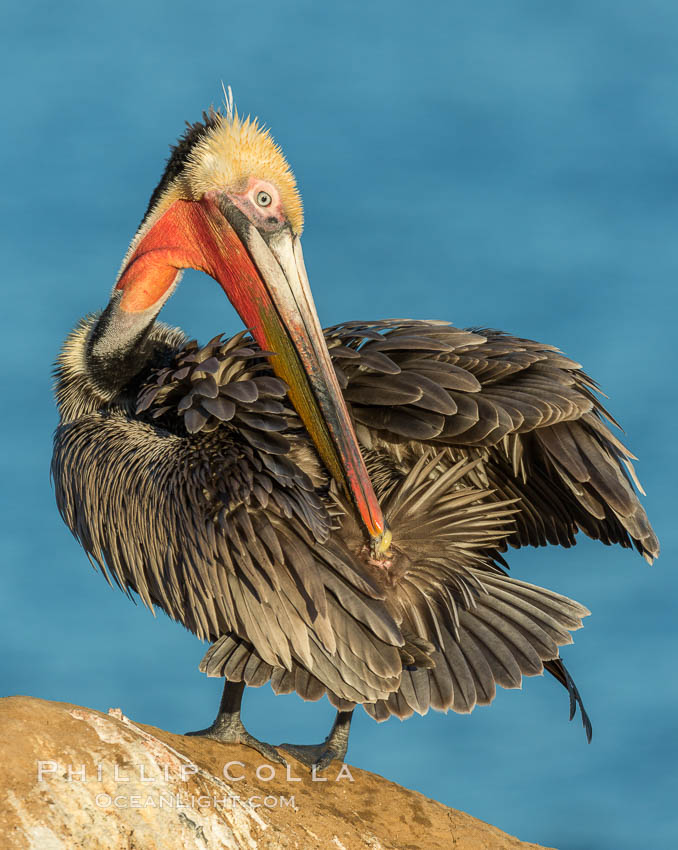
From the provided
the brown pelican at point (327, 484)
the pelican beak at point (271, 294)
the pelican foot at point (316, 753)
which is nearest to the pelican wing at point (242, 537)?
the brown pelican at point (327, 484)

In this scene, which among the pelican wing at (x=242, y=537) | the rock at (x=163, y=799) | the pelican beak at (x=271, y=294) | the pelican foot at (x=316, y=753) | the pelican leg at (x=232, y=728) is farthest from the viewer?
the pelican foot at (x=316, y=753)

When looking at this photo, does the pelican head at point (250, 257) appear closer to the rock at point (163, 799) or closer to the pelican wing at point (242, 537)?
the pelican wing at point (242, 537)

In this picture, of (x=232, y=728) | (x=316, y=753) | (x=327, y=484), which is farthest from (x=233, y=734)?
(x=327, y=484)

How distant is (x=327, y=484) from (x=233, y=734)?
3.97ft

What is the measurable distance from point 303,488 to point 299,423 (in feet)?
1.50

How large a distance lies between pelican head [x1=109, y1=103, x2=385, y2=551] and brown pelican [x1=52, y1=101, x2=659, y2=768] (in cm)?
1

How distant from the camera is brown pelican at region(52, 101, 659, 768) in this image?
4559mm

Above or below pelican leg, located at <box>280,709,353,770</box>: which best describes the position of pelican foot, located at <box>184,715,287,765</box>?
below

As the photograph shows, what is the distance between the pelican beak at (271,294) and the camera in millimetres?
4668

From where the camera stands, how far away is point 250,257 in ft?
17.2

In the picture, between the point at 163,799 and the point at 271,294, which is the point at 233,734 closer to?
the point at 163,799

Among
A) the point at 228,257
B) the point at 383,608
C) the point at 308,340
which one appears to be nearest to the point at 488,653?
the point at 383,608

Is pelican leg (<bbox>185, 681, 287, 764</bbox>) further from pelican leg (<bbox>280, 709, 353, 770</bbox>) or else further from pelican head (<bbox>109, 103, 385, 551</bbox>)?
pelican head (<bbox>109, 103, 385, 551</bbox>)

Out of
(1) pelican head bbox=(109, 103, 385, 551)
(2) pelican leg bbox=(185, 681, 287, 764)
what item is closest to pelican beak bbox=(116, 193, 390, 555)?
(1) pelican head bbox=(109, 103, 385, 551)
